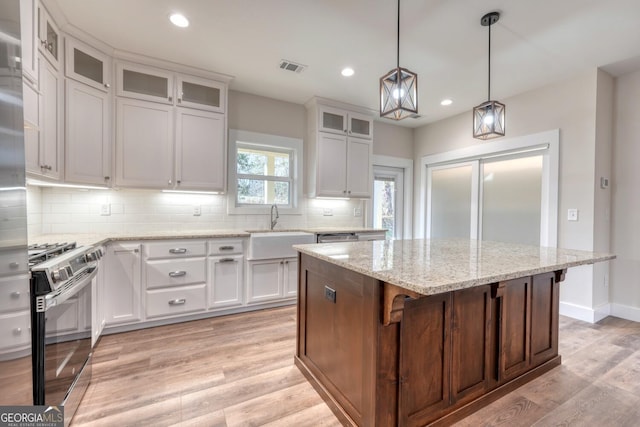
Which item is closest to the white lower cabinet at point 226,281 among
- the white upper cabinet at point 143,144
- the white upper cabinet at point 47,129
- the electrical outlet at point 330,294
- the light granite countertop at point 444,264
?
the white upper cabinet at point 143,144

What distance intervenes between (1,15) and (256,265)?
8.65 ft

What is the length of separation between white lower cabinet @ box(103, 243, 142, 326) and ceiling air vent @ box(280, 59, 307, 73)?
7.52 ft

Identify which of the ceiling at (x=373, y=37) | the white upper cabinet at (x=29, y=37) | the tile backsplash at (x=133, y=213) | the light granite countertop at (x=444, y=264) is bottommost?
the light granite countertop at (x=444, y=264)

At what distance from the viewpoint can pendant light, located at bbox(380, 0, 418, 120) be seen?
5.59 ft

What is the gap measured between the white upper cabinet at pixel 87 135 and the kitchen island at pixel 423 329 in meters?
2.12

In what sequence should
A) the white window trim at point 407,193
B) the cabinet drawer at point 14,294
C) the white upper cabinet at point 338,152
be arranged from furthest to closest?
the white window trim at point 407,193, the white upper cabinet at point 338,152, the cabinet drawer at point 14,294

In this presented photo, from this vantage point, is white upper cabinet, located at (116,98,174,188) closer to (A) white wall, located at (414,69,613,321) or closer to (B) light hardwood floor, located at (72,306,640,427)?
(B) light hardwood floor, located at (72,306,640,427)

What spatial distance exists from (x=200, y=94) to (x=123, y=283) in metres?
2.09

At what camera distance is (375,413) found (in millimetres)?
1313

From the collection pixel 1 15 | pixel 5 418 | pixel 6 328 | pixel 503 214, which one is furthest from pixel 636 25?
pixel 5 418

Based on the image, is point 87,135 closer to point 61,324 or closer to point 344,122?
point 61,324

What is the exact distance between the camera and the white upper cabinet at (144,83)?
275 centimetres

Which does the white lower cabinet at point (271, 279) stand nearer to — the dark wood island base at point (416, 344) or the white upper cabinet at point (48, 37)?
the dark wood island base at point (416, 344)

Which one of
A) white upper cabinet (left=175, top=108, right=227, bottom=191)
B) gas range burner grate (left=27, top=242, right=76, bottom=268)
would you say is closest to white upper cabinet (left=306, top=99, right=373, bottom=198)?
white upper cabinet (left=175, top=108, right=227, bottom=191)
